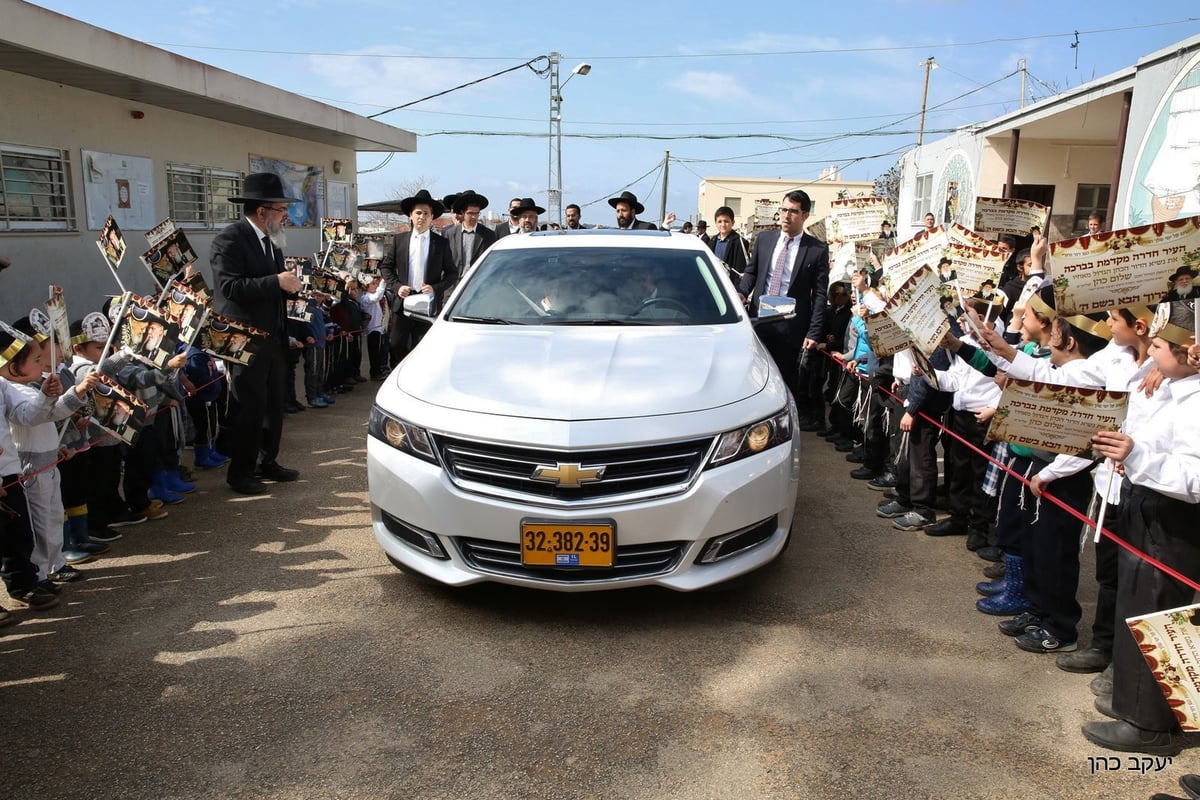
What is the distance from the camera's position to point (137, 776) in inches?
107

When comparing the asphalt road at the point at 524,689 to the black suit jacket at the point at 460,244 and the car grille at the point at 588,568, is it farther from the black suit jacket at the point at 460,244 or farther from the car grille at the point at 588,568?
the black suit jacket at the point at 460,244

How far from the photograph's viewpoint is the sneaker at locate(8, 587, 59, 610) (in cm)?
395

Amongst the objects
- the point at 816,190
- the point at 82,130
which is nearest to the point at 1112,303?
the point at 82,130

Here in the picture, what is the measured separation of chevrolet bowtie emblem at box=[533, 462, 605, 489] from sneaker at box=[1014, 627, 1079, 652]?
2.01 meters

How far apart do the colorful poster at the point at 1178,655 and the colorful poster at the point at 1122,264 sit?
1.14m

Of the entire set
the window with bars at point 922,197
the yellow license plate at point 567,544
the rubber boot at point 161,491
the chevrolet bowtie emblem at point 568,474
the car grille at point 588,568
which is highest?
the window with bars at point 922,197

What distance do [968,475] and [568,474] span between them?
2919 millimetres

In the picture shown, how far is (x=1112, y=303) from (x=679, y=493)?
1.76 meters

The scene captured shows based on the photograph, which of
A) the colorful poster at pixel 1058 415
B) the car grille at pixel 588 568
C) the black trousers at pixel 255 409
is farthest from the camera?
the black trousers at pixel 255 409

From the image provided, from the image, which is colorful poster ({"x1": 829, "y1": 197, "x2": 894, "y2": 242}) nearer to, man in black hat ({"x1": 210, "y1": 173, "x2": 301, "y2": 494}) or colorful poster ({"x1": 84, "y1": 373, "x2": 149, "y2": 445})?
man in black hat ({"x1": 210, "y1": 173, "x2": 301, "y2": 494})

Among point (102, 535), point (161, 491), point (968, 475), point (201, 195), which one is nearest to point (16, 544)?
point (102, 535)

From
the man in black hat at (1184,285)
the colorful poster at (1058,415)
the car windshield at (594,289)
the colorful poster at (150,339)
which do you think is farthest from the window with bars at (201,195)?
the man in black hat at (1184,285)

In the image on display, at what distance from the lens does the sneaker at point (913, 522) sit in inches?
207

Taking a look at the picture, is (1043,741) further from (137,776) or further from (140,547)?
(140,547)
